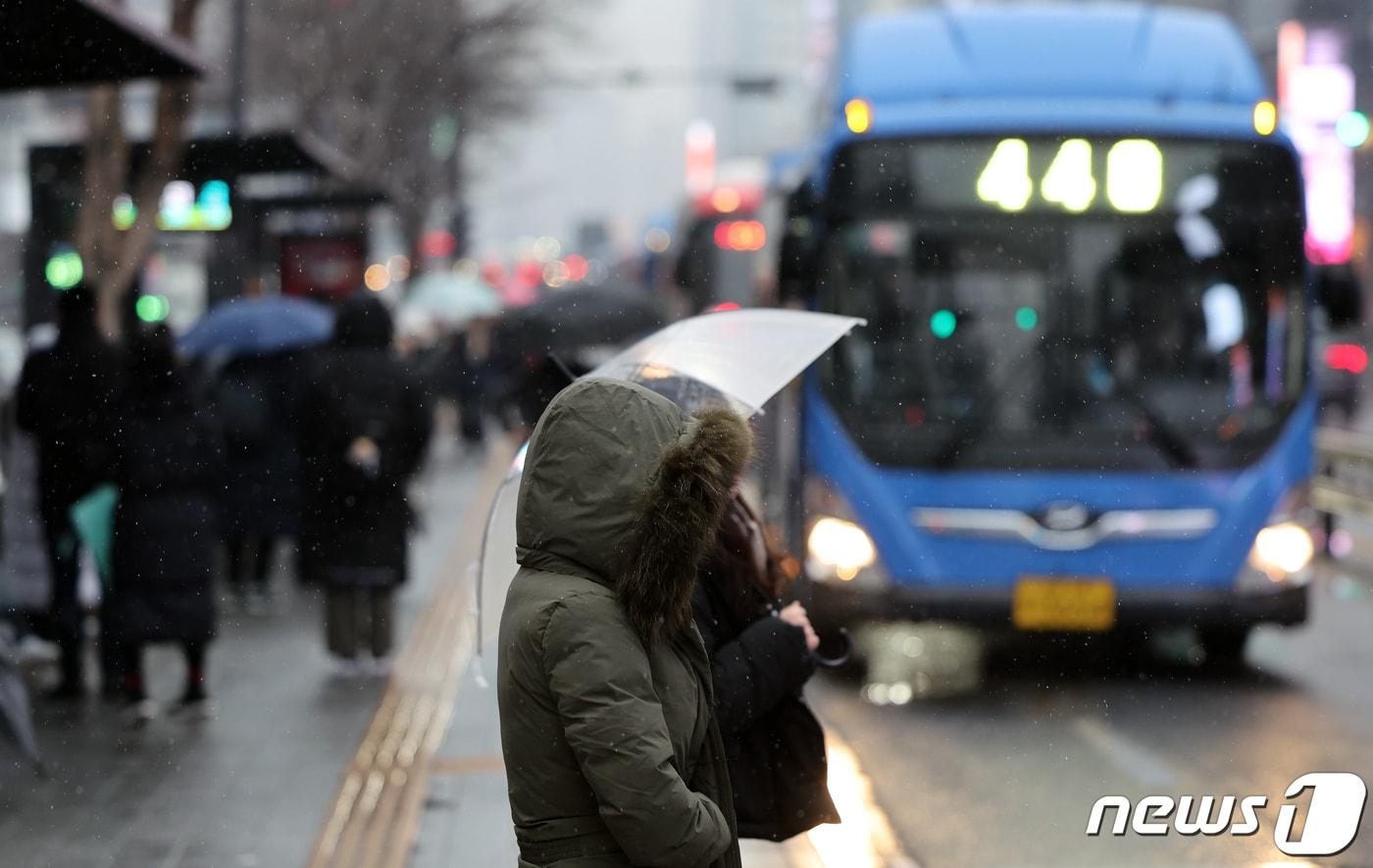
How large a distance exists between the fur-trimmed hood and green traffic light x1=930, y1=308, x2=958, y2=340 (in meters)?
5.74

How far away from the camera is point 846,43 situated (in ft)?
32.6

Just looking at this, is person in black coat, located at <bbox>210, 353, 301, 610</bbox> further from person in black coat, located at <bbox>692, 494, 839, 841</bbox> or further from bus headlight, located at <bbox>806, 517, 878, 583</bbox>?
person in black coat, located at <bbox>692, 494, 839, 841</bbox>

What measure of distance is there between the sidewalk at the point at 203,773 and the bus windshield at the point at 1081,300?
2.83 metres

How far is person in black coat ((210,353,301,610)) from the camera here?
36.5 ft

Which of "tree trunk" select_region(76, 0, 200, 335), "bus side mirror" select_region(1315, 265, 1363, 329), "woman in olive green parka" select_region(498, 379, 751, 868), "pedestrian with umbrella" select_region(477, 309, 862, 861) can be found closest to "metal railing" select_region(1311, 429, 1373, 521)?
"bus side mirror" select_region(1315, 265, 1363, 329)

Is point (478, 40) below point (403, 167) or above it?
above

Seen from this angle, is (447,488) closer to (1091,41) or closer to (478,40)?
(478,40)

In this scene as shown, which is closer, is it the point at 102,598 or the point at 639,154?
the point at 102,598

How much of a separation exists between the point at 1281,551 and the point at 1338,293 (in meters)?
1.44

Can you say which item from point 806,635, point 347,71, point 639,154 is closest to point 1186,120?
point 806,635

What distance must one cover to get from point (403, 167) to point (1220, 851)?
77.5 ft

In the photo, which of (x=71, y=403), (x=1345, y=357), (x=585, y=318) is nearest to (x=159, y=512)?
(x=71, y=403)

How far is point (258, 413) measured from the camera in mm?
11219

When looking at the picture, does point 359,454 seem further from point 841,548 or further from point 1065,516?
point 1065,516
